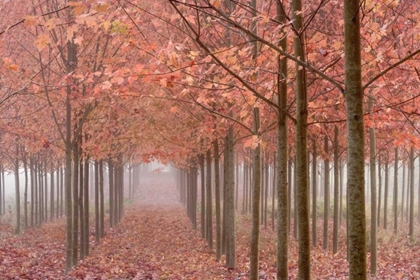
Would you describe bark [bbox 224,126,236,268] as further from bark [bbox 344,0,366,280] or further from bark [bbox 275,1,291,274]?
bark [bbox 344,0,366,280]

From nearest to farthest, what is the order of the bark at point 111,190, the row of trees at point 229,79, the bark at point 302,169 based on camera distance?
1. the row of trees at point 229,79
2. the bark at point 302,169
3. the bark at point 111,190

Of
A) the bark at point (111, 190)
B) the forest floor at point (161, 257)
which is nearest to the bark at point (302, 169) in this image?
the forest floor at point (161, 257)

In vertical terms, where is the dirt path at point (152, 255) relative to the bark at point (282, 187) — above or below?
below

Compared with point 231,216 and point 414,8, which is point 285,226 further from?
point 414,8

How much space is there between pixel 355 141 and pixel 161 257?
11.0m

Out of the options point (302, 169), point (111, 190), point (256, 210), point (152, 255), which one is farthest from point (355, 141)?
point (111, 190)

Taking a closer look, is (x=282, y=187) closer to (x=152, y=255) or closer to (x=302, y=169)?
(x=302, y=169)

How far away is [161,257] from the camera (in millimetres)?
13242

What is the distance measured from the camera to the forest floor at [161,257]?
10055 mm

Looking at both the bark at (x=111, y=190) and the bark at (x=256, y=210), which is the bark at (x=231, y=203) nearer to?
the bark at (x=256, y=210)

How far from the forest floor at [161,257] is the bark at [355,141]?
21.6 feet

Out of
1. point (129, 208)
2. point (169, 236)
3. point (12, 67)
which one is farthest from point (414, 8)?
point (129, 208)

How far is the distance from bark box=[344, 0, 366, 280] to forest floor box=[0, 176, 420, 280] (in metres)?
6.60

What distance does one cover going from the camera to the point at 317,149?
14383 millimetres
